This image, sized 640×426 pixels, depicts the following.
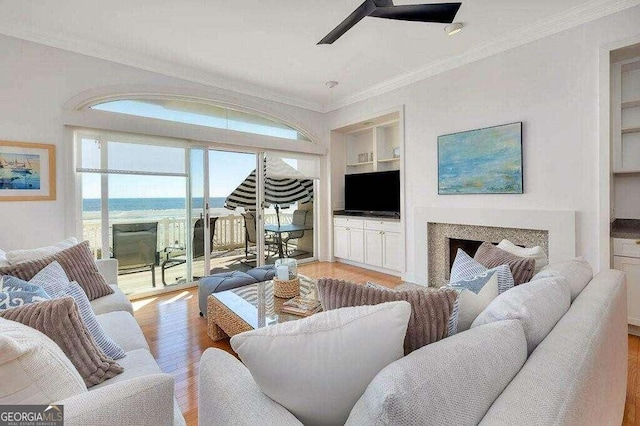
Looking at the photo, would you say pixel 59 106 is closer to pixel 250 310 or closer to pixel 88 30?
pixel 88 30

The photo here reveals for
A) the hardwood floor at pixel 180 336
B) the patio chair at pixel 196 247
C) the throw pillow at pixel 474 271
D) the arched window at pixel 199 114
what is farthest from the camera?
the patio chair at pixel 196 247

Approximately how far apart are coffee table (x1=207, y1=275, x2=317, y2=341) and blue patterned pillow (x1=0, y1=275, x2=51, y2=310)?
0.97 meters

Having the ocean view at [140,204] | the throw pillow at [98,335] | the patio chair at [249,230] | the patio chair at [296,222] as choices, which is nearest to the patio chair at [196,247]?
the ocean view at [140,204]

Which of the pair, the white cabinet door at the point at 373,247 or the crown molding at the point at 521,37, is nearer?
the crown molding at the point at 521,37

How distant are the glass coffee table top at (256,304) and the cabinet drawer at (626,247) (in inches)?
98.7

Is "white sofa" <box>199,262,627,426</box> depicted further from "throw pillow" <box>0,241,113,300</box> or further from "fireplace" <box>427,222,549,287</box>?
"fireplace" <box>427,222,549,287</box>

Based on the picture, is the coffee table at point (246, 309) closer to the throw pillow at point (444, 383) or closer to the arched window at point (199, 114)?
the throw pillow at point (444, 383)

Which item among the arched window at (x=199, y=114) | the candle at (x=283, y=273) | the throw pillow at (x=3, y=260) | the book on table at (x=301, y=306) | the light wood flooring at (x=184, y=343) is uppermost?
the arched window at (x=199, y=114)

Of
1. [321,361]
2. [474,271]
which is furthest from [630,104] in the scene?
[321,361]

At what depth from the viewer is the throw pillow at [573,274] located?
133cm

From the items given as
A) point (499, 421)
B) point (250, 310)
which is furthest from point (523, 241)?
point (499, 421)

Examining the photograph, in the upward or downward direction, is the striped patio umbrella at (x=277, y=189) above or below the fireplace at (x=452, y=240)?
above

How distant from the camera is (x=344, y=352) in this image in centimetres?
72

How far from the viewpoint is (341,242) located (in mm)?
5062
